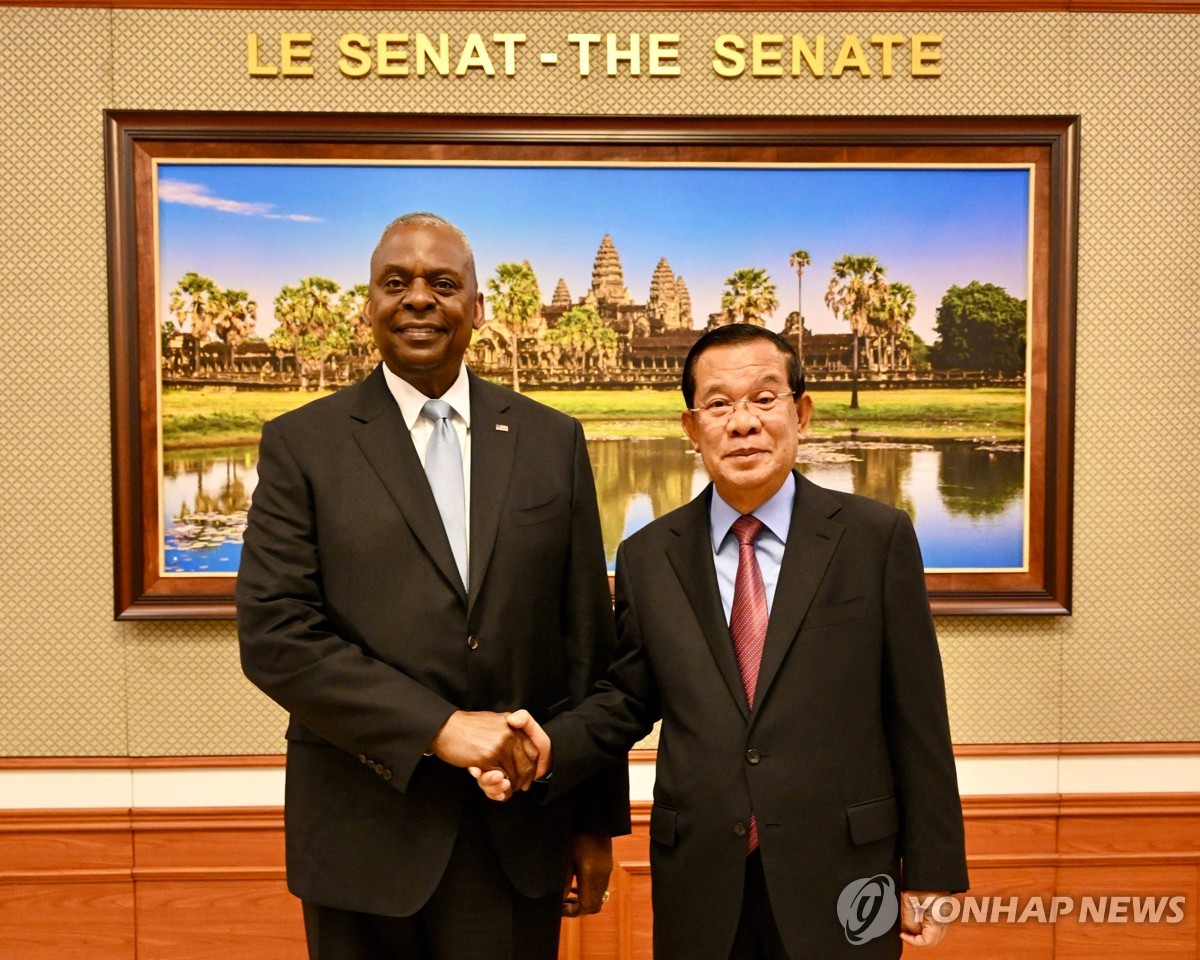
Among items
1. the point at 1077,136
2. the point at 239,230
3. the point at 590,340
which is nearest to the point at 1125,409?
the point at 1077,136

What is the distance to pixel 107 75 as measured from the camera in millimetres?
2777

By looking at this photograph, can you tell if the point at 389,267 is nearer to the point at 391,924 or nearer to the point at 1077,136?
the point at 391,924

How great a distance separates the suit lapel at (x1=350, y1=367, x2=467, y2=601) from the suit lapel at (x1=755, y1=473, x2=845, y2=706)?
1.68 feet

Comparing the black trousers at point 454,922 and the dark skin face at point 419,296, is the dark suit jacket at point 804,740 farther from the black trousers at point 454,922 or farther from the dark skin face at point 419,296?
the dark skin face at point 419,296

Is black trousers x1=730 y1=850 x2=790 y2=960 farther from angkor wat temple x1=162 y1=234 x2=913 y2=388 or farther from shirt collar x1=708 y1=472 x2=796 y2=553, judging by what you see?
angkor wat temple x1=162 y1=234 x2=913 y2=388

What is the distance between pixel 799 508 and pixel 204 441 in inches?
73.8

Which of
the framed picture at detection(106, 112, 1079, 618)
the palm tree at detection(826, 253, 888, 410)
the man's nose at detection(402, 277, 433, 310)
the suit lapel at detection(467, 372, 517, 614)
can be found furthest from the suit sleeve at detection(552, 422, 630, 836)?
the palm tree at detection(826, 253, 888, 410)

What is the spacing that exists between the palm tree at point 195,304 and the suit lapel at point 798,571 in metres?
1.90

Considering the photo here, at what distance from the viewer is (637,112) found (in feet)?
9.27

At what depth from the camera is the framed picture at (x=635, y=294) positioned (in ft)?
9.23

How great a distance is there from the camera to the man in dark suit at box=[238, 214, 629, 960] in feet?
5.17

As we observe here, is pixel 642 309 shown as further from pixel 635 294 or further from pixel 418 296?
pixel 418 296

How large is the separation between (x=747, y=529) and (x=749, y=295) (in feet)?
4.46

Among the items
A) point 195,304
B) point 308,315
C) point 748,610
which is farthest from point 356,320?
point 748,610
